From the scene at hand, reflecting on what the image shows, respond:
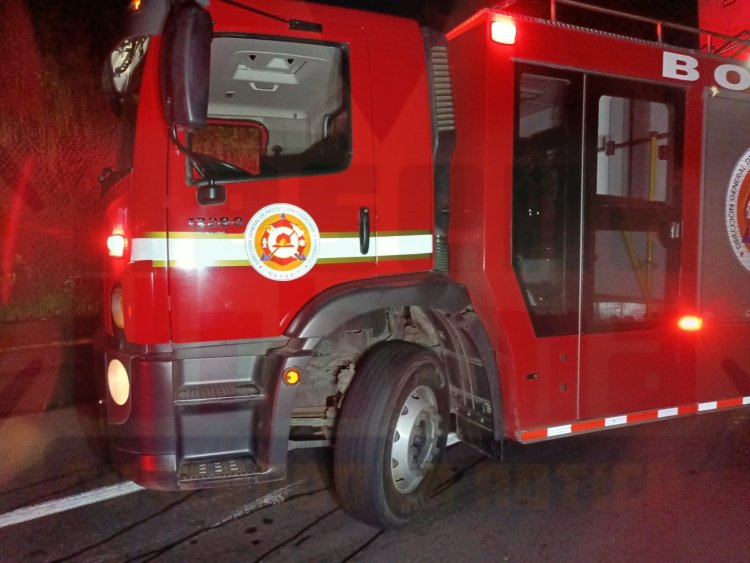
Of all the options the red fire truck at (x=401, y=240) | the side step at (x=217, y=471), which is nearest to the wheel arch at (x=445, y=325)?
the red fire truck at (x=401, y=240)

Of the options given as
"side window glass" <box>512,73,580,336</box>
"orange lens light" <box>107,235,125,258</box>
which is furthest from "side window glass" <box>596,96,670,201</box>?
"orange lens light" <box>107,235,125,258</box>

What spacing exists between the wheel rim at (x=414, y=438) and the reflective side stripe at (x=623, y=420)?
511 mm

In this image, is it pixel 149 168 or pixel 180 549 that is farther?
pixel 180 549

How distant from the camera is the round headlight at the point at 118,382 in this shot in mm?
3129

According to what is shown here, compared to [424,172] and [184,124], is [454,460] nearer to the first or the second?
[424,172]

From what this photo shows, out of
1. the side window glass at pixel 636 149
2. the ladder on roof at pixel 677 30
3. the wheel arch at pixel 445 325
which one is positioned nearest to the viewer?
the wheel arch at pixel 445 325

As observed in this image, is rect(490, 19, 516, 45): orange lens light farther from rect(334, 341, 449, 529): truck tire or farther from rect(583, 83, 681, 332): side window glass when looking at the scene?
rect(334, 341, 449, 529): truck tire

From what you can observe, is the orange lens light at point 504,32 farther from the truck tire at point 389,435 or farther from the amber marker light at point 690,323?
the amber marker light at point 690,323

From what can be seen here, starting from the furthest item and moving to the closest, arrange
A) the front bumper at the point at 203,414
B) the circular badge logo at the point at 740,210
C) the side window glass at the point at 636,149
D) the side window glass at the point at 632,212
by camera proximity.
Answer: the circular badge logo at the point at 740,210, the side window glass at the point at 636,149, the side window glass at the point at 632,212, the front bumper at the point at 203,414

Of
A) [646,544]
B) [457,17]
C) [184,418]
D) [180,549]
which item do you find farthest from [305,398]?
[457,17]

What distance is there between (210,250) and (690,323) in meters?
3.21

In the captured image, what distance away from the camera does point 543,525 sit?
3754 millimetres

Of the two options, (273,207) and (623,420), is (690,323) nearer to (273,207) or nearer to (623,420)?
(623,420)

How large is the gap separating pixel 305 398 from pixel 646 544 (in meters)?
2.00
